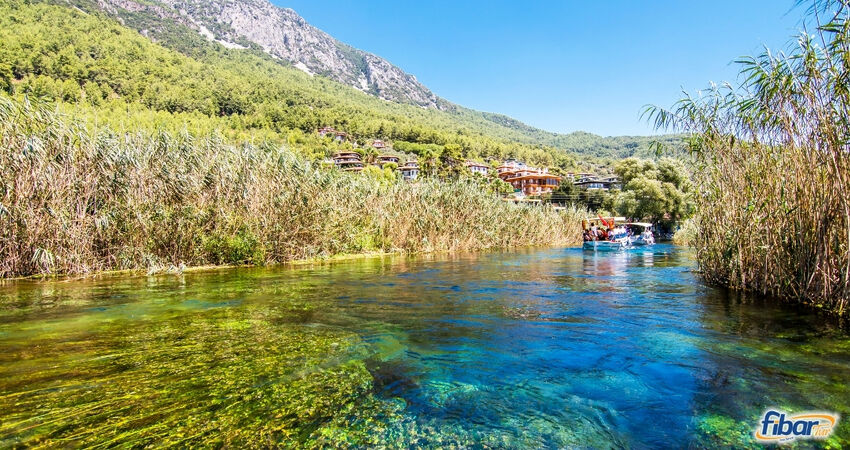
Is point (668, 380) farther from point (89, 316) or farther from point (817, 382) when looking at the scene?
point (89, 316)

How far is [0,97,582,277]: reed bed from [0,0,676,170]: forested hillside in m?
45.2

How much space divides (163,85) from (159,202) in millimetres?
108015

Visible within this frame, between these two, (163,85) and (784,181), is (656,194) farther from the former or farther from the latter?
(163,85)

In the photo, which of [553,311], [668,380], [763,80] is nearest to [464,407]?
[668,380]

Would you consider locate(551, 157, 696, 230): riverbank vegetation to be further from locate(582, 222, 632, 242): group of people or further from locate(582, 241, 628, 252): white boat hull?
locate(582, 241, 628, 252): white boat hull

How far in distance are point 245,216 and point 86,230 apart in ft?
15.5

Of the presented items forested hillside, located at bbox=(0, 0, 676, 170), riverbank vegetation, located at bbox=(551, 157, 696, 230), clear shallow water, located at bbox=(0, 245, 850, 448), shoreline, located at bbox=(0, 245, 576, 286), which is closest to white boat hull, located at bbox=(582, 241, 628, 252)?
shoreline, located at bbox=(0, 245, 576, 286)

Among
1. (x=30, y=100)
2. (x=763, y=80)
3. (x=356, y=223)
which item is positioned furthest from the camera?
(x=356, y=223)

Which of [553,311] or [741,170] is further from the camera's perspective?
[741,170]

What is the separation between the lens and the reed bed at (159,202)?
37.9 ft

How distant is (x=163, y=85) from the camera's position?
4045 inches

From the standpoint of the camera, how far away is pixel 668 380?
469 centimetres

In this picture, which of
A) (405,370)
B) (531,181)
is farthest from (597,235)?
(531,181)

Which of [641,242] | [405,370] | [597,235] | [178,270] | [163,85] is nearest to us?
[405,370]
